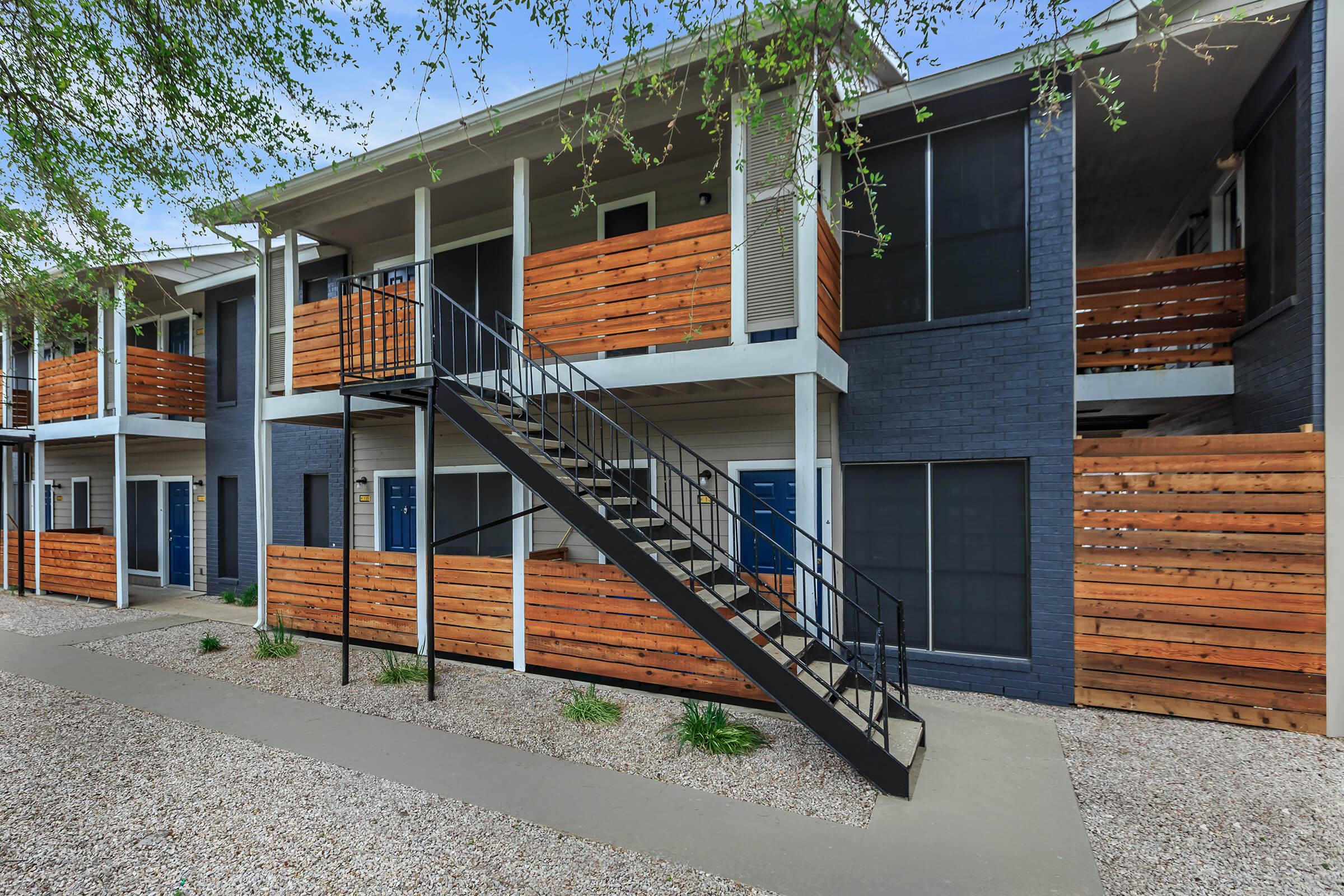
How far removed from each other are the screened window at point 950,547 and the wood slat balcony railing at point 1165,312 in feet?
6.24

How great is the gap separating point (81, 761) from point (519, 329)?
15.2ft

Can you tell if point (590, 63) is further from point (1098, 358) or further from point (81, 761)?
point (81, 761)

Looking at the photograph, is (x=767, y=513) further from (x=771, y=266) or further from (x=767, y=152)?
(x=767, y=152)

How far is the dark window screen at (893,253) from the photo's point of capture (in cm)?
617

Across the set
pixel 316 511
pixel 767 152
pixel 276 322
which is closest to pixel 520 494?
pixel 767 152

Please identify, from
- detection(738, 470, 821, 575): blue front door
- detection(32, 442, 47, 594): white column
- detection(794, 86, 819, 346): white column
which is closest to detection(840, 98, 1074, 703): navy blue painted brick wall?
detection(738, 470, 821, 575): blue front door

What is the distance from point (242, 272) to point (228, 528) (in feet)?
14.3

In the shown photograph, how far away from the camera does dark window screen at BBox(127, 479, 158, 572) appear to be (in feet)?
39.4

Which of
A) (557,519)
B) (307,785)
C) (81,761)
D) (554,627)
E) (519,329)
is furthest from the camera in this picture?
(557,519)

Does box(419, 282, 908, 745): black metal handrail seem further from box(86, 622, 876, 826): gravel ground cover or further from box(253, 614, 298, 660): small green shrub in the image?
box(253, 614, 298, 660): small green shrub

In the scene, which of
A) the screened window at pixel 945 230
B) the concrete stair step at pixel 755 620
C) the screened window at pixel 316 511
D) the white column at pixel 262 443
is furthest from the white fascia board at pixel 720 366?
the screened window at pixel 316 511

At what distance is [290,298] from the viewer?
25.7ft

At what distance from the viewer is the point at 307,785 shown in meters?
4.13

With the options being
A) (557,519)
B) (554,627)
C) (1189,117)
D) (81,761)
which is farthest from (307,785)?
(1189,117)
